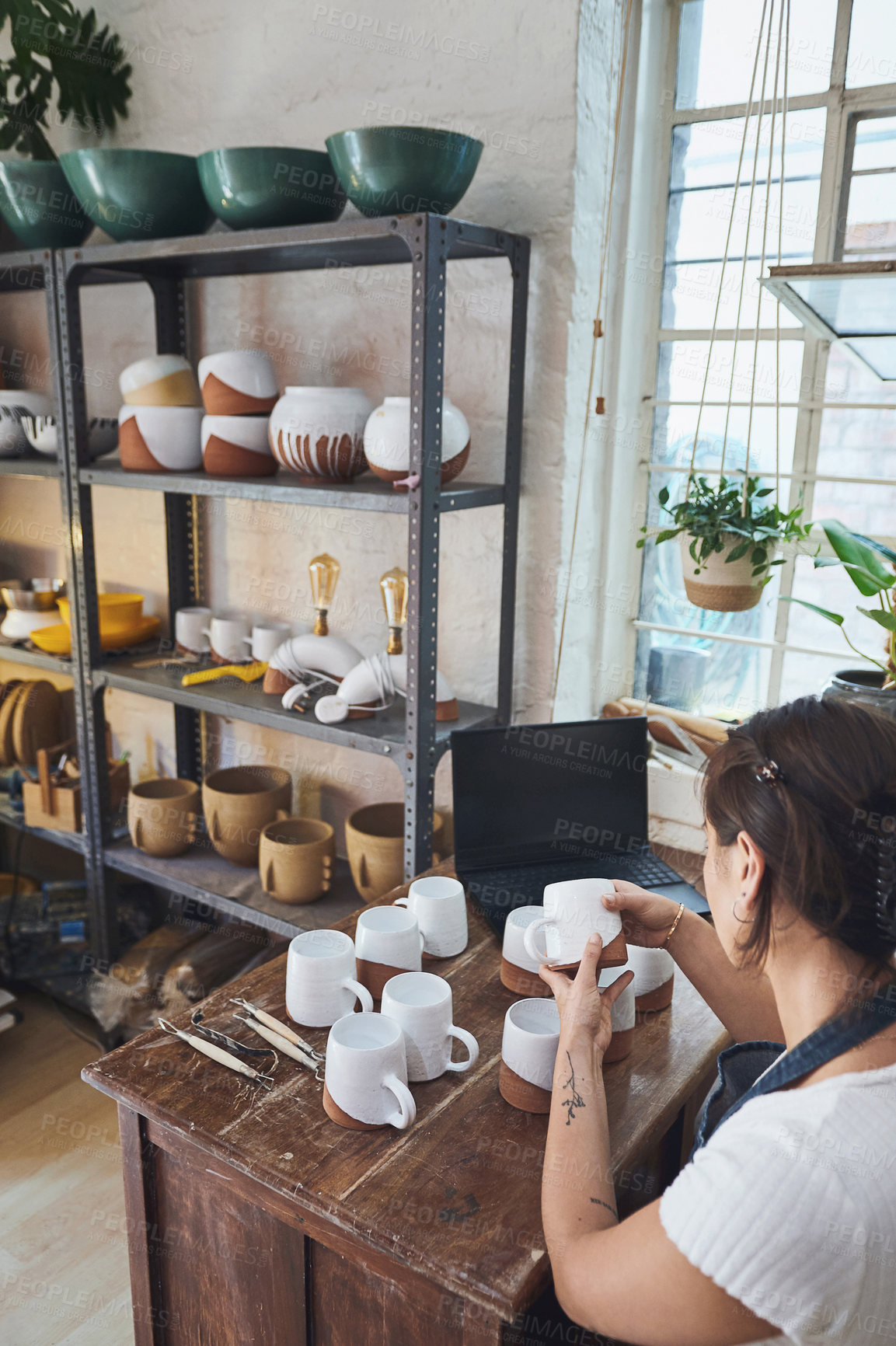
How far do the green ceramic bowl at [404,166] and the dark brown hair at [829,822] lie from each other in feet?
3.83

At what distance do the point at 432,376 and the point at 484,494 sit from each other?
28cm

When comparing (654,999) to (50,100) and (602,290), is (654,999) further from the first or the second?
(50,100)

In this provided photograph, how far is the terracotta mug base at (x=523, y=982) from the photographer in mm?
1334

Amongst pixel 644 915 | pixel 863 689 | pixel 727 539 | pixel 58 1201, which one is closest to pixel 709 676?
pixel 727 539

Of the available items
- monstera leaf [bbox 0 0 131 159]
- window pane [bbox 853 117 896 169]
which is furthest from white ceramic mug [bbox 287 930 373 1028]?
monstera leaf [bbox 0 0 131 159]

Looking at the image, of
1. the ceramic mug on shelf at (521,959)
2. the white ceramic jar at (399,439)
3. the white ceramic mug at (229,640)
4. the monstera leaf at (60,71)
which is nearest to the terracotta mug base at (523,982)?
the ceramic mug on shelf at (521,959)

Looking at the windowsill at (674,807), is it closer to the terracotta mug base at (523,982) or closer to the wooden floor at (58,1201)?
the terracotta mug base at (523,982)

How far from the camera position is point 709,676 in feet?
6.84

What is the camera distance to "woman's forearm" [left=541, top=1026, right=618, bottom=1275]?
90 cm

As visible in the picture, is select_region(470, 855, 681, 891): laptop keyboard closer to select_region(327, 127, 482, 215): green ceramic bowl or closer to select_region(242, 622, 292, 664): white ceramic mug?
select_region(242, 622, 292, 664): white ceramic mug

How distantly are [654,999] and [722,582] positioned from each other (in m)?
0.76

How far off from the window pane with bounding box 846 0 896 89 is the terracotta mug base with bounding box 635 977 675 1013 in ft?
5.11

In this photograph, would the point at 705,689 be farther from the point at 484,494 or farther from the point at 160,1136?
the point at 160,1136

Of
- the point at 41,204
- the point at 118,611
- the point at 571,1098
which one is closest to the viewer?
the point at 571,1098
